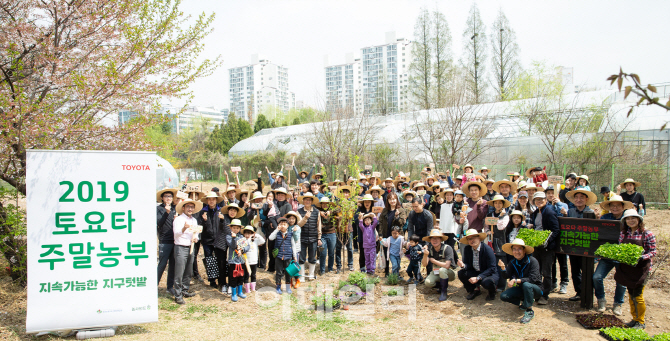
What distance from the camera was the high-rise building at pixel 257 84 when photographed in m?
125

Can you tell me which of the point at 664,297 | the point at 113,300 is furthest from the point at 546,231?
the point at 113,300

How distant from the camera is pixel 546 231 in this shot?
6660 millimetres

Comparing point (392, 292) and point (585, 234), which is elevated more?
point (585, 234)

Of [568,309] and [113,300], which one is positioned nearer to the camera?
[113,300]

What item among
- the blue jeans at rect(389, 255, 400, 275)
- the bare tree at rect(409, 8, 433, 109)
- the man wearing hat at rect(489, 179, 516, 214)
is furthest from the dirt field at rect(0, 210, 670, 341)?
the bare tree at rect(409, 8, 433, 109)

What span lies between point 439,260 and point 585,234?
242cm

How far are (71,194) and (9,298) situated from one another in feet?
8.70

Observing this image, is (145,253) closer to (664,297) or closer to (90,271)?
(90,271)

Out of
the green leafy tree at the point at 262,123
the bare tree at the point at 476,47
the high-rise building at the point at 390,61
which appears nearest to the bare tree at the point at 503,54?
the bare tree at the point at 476,47

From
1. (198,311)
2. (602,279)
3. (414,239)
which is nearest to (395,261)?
(414,239)

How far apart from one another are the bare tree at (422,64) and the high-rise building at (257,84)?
8959cm

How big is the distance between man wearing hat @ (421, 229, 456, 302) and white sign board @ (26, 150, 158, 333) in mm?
4579

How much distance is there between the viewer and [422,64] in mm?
36625

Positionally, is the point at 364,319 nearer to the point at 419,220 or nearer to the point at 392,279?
the point at 392,279
